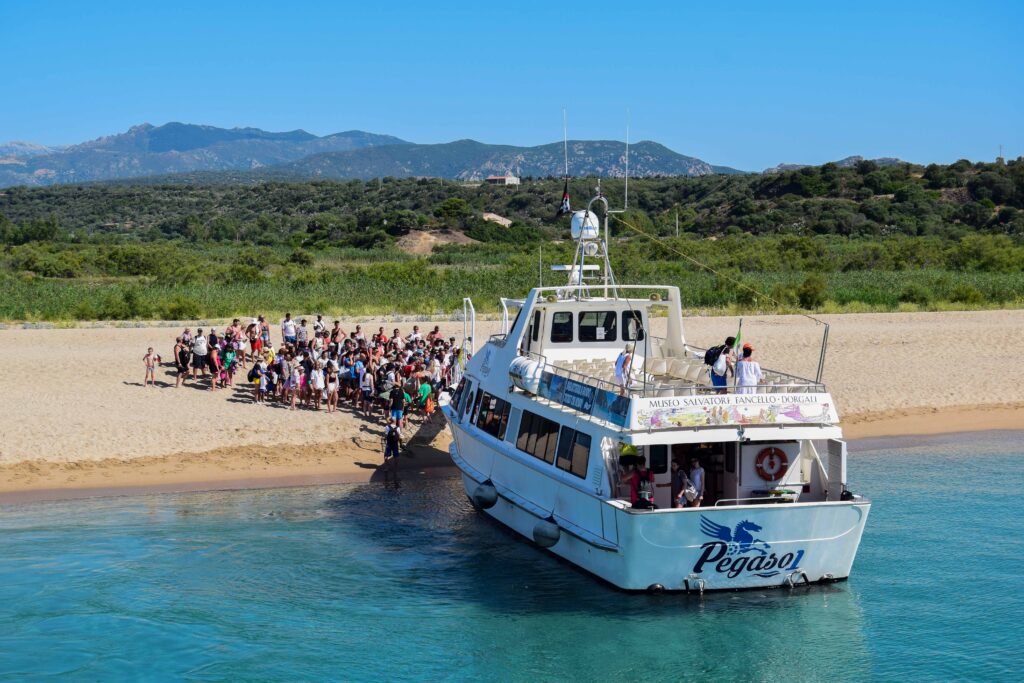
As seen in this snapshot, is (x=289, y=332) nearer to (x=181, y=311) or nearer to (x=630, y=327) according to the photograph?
(x=181, y=311)

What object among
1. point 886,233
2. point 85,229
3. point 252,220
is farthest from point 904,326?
point 85,229

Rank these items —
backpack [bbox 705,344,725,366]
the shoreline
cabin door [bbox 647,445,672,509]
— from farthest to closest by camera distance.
→ the shoreline
backpack [bbox 705,344,725,366]
cabin door [bbox 647,445,672,509]

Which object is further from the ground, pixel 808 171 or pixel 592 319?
pixel 808 171

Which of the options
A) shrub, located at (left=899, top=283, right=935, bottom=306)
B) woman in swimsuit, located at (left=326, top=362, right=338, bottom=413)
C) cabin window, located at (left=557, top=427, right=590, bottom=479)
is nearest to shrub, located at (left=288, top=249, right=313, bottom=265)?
shrub, located at (left=899, top=283, right=935, bottom=306)

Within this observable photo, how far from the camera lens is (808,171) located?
91.9 metres

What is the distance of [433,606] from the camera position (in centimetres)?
1470

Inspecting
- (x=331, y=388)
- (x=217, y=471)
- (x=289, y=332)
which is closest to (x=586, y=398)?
(x=217, y=471)

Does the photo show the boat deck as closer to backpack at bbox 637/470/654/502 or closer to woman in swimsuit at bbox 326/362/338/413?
backpack at bbox 637/470/654/502

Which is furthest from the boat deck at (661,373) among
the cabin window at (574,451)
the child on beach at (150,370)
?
the child on beach at (150,370)

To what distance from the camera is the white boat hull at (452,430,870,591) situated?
44.4 feet

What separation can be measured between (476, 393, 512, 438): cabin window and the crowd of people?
13.0 ft

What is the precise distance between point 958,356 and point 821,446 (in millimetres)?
10318

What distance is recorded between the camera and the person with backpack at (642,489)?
13695 millimetres

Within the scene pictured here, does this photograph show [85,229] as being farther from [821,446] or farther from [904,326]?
[821,446]
